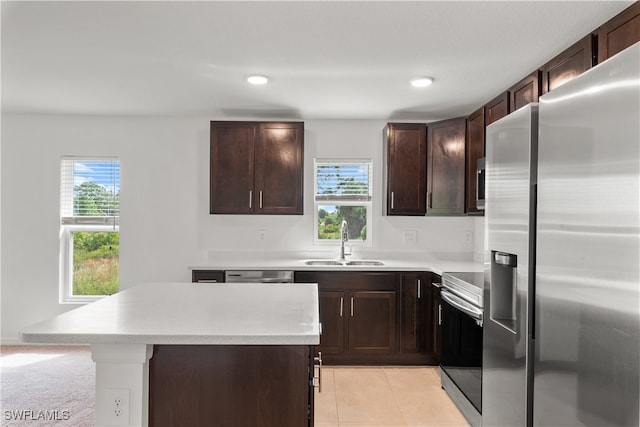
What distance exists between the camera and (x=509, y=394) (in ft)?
5.83

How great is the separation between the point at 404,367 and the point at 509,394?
188 cm

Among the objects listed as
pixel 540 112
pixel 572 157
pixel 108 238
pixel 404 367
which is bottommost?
pixel 404 367

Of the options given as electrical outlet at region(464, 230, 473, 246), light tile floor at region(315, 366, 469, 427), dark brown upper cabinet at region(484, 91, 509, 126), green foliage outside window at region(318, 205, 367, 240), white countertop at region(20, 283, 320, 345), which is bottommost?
light tile floor at region(315, 366, 469, 427)

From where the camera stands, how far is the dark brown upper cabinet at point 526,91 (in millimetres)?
2564

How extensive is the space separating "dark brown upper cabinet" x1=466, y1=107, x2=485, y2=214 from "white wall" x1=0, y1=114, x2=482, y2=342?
95cm

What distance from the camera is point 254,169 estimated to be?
12.5 ft

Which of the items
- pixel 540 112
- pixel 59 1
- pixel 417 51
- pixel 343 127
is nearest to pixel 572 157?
pixel 540 112

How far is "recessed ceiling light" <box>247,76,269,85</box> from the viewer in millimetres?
2869

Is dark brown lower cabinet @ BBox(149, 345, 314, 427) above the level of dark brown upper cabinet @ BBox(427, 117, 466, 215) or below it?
below

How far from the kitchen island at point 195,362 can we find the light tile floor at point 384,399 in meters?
1.21

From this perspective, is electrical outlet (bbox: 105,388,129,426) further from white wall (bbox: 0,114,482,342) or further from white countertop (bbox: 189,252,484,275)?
white wall (bbox: 0,114,482,342)

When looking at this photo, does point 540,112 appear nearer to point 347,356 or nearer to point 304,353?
point 304,353

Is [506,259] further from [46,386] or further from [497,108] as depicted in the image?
[46,386]

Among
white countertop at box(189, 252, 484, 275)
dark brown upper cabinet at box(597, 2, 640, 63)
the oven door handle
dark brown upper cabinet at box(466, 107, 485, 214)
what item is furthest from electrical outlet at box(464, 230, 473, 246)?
dark brown upper cabinet at box(597, 2, 640, 63)
